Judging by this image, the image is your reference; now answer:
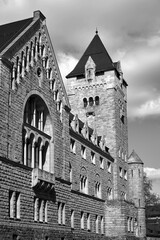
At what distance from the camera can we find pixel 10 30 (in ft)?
118

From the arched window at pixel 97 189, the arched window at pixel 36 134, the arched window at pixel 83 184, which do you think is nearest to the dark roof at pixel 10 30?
the arched window at pixel 36 134

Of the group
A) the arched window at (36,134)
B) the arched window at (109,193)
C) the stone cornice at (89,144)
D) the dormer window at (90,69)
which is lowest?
the arched window at (109,193)

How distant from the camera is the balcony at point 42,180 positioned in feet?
106

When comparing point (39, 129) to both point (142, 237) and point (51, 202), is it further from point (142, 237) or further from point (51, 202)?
point (142, 237)

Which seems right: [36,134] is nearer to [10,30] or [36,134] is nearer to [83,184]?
[10,30]

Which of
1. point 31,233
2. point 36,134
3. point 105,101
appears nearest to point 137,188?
point 105,101

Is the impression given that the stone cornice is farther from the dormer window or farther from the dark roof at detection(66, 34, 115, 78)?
the dark roof at detection(66, 34, 115, 78)

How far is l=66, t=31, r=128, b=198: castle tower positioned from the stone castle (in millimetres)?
230

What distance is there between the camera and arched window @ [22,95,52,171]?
33625mm

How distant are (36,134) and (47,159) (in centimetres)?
294

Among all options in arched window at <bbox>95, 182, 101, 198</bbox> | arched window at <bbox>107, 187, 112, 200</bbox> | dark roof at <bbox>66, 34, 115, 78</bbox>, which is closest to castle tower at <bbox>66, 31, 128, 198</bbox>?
dark roof at <bbox>66, 34, 115, 78</bbox>

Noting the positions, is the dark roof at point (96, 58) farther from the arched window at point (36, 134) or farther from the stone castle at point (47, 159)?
the arched window at point (36, 134)

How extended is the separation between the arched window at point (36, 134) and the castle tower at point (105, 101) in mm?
24195

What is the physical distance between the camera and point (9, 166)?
95.8ft
